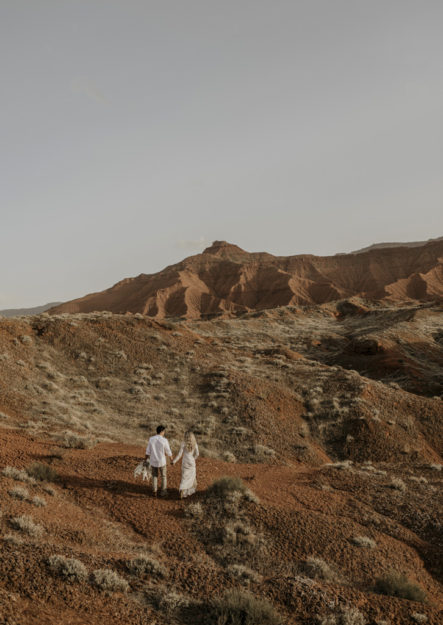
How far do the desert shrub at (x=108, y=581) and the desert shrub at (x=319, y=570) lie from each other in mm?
3443

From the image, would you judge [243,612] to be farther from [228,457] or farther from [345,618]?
[228,457]

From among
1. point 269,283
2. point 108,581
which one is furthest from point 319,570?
point 269,283

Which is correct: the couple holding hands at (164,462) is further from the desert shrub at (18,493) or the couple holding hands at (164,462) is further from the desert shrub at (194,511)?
the desert shrub at (18,493)

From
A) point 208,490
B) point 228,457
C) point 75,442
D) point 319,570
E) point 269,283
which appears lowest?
point 228,457

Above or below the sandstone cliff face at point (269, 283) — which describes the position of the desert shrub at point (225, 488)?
below

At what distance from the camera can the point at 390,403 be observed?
21141 mm

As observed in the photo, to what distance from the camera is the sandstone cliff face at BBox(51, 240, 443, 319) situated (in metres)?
96.8

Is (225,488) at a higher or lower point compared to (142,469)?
lower

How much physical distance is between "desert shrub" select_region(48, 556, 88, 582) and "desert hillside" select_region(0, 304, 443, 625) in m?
0.02

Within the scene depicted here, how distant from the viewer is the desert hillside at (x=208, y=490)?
17.3 ft

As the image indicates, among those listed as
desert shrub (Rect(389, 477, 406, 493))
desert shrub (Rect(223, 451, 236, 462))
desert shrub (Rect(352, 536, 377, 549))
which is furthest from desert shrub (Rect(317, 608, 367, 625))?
desert shrub (Rect(223, 451, 236, 462))

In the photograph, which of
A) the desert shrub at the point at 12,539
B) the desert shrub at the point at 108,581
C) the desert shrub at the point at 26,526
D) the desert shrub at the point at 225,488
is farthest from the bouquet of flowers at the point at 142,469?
the desert shrub at the point at 108,581

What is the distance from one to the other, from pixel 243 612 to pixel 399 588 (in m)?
3.09

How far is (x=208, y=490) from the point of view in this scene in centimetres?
941
